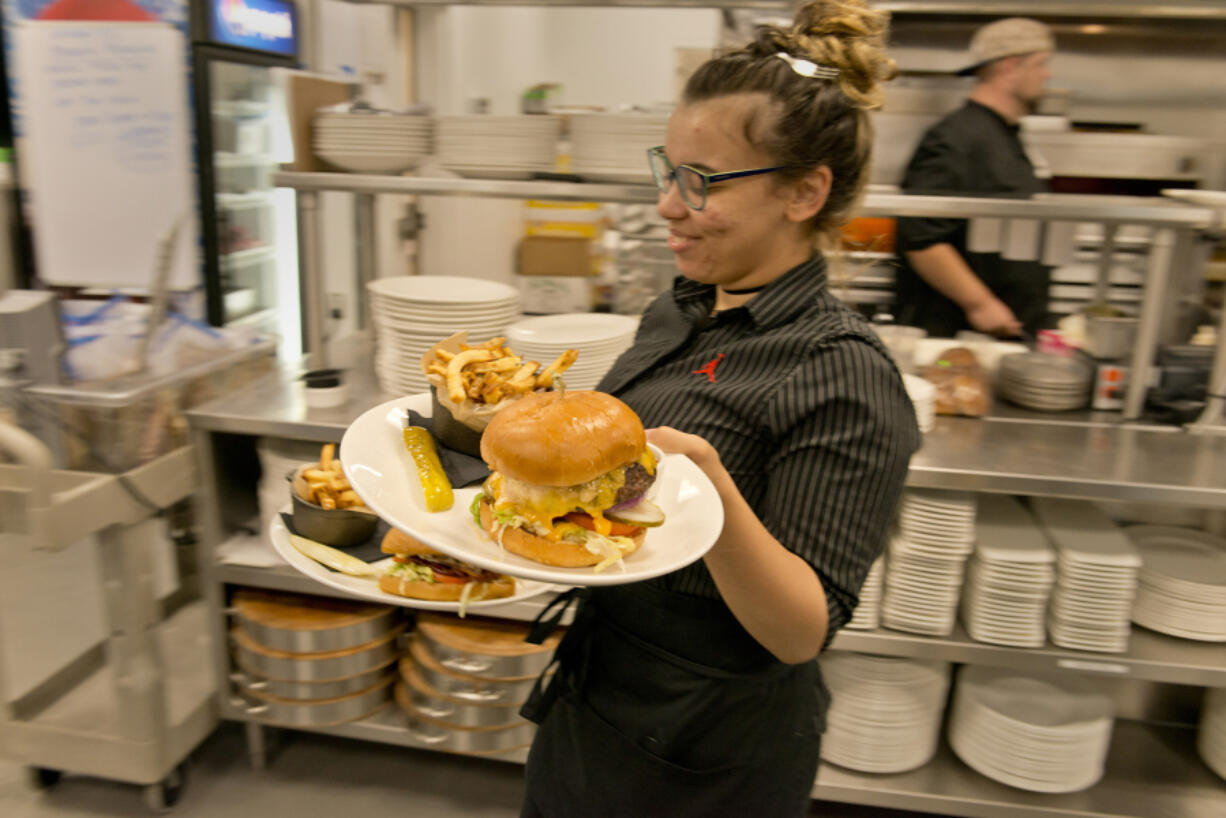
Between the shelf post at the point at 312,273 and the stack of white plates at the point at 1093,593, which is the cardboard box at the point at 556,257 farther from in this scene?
the stack of white plates at the point at 1093,593

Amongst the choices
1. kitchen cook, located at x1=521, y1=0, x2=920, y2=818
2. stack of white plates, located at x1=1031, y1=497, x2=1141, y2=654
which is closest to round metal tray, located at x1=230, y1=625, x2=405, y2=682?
kitchen cook, located at x1=521, y1=0, x2=920, y2=818

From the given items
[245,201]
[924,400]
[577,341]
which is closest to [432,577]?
[577,341]

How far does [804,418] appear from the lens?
1.09 m

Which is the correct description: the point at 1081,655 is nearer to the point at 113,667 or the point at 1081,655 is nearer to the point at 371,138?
the point at 371,138

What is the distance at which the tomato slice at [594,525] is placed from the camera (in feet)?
3.38

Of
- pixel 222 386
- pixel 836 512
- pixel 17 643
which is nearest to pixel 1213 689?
pixel 836 512

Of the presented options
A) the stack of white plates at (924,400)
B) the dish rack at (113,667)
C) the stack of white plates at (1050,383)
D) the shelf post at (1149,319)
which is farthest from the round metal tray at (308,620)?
the shelf post at (1149,319)

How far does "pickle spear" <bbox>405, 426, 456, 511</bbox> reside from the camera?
110cm

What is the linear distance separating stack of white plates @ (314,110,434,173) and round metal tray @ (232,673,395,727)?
57.2 inches

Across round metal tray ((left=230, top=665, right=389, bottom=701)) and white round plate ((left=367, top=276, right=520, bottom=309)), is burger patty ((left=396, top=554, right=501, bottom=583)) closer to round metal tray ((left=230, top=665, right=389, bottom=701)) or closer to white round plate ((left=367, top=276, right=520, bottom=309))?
white round plate ((left=367, top=276, right=520, bottom=309))

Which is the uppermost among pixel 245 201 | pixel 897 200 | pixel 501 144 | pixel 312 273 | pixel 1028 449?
pixel 501 144

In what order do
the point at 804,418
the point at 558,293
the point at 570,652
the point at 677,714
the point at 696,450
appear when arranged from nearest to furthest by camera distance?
the point at 696,450
the point at 804,418
the point at 677,714
the point at 570,652
the point at 558,293

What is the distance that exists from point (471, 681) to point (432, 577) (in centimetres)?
127

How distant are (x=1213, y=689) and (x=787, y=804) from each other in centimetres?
181
